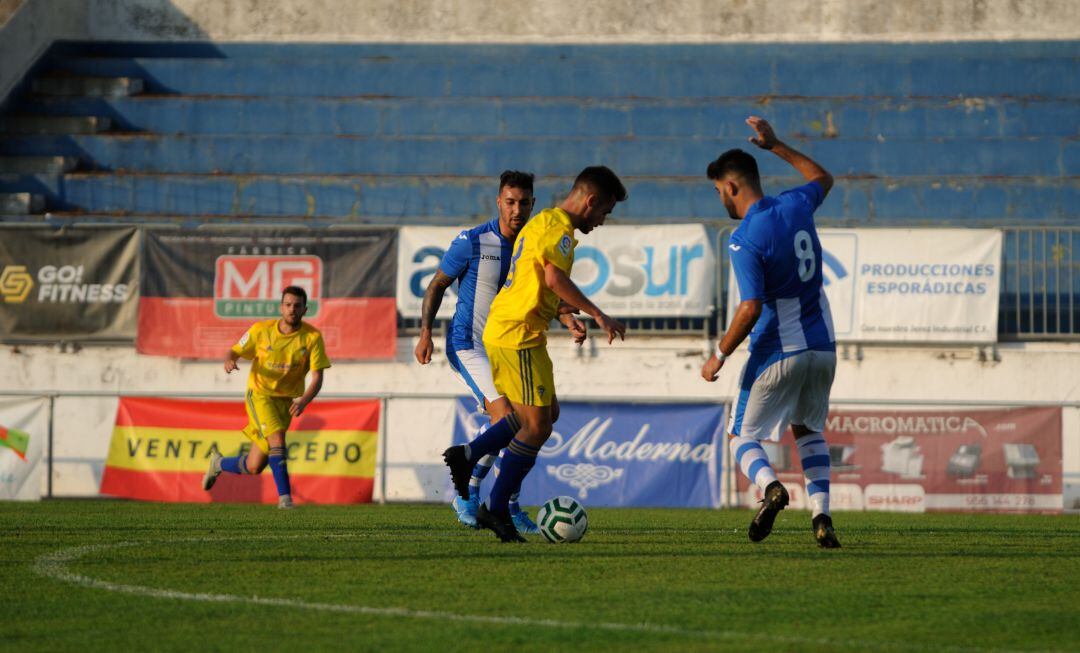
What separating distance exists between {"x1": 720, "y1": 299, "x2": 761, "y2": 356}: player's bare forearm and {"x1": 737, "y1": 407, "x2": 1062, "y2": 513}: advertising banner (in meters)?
7.43

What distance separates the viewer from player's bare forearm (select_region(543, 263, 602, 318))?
7469mm

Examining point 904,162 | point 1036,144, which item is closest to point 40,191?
point 904,162

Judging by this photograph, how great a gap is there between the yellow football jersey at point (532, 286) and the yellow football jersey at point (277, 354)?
216 inches

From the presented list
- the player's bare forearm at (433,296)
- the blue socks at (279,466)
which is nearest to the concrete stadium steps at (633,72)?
the blue socks at (279,466)

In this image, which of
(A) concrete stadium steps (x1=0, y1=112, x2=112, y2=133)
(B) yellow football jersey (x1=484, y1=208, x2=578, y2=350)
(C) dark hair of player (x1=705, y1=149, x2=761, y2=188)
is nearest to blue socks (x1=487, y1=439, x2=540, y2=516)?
(B) yellow football jersey (x1=484, y1=208, x2=578, y2=350)

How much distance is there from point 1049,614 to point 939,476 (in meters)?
9.93

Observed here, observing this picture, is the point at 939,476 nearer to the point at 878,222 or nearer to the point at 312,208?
the point at 878,222

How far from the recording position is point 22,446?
51.4ft

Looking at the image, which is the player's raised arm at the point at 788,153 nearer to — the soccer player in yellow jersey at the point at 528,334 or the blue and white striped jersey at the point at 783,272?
the blue and white striped jersey at the point at 783,272

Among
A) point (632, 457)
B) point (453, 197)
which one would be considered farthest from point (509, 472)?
point (453, 197)

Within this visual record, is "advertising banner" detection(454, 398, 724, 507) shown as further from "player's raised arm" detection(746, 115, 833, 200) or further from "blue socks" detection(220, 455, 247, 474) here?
"player's raised arm" detection(746, 115, 833, 200)

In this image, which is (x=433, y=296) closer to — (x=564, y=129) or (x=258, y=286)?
(x=258, y=286)

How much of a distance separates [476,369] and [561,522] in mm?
1449

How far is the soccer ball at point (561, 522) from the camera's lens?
799cm
